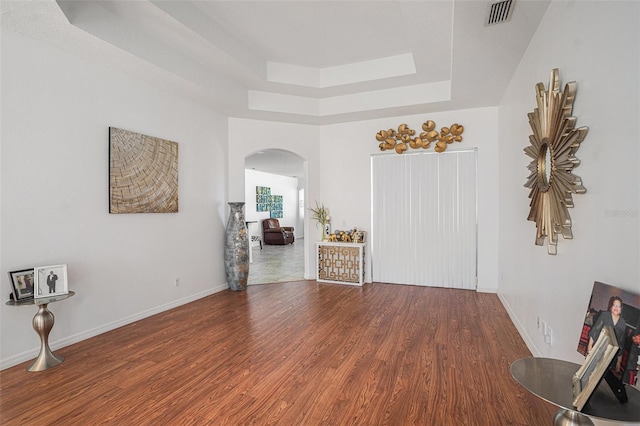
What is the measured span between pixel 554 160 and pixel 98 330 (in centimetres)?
431

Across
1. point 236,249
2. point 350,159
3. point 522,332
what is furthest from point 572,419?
point 350,159

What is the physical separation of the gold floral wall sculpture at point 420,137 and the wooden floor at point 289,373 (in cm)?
249

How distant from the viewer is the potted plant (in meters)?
5.69

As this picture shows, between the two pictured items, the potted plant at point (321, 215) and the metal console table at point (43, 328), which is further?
the potted plant at point (321, 215)

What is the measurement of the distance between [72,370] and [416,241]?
4.54 metres

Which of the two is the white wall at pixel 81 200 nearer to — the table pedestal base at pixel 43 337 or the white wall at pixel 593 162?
the table pedestal base at pixel 43 337

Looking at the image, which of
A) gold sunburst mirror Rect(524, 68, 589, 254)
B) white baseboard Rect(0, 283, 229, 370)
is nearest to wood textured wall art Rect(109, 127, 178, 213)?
white baseboard Rect(0, 283, 229, 370)

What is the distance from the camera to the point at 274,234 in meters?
11.3

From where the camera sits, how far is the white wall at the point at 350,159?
486 cm

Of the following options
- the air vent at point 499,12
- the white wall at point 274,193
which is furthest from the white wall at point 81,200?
the white wall at point 274,193

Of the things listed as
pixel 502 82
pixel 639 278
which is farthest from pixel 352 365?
pixel 502 82

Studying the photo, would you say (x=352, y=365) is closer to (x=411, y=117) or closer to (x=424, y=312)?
(x=424, y=312)

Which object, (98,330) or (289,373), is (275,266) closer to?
(98,330)

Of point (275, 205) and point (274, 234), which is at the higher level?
point (275, 205)
